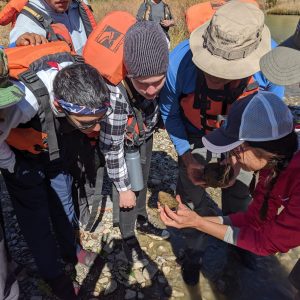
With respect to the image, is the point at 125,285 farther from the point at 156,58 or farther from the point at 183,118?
the point at 156,58

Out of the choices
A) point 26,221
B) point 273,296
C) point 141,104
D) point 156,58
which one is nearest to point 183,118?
point 141,104

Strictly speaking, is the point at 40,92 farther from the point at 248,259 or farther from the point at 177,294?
the point at 248,259

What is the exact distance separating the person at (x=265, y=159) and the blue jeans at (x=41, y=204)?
906 mm

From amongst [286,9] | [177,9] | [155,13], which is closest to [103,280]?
[155,13]

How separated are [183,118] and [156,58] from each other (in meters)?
0.88

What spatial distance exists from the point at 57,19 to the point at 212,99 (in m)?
1.50

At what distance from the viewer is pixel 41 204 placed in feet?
8.09

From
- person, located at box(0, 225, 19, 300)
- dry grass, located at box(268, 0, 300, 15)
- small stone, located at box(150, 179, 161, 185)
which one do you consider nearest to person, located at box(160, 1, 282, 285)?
small stone, located at box(150, 179, 161, 185)

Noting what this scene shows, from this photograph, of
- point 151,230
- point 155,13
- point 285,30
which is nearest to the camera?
point 151,230

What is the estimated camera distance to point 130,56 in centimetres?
212

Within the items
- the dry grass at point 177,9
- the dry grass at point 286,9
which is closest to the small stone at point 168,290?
the dry grass at point 177,9

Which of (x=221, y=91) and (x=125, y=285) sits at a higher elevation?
(x=221, y=91)

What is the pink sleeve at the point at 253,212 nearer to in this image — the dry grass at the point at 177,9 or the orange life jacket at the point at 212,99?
the orange life jacket at the point at 212,99

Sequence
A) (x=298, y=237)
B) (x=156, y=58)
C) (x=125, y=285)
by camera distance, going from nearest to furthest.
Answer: (x=298, y=237)
(x=156, y=58)
(x=125, y=285)
